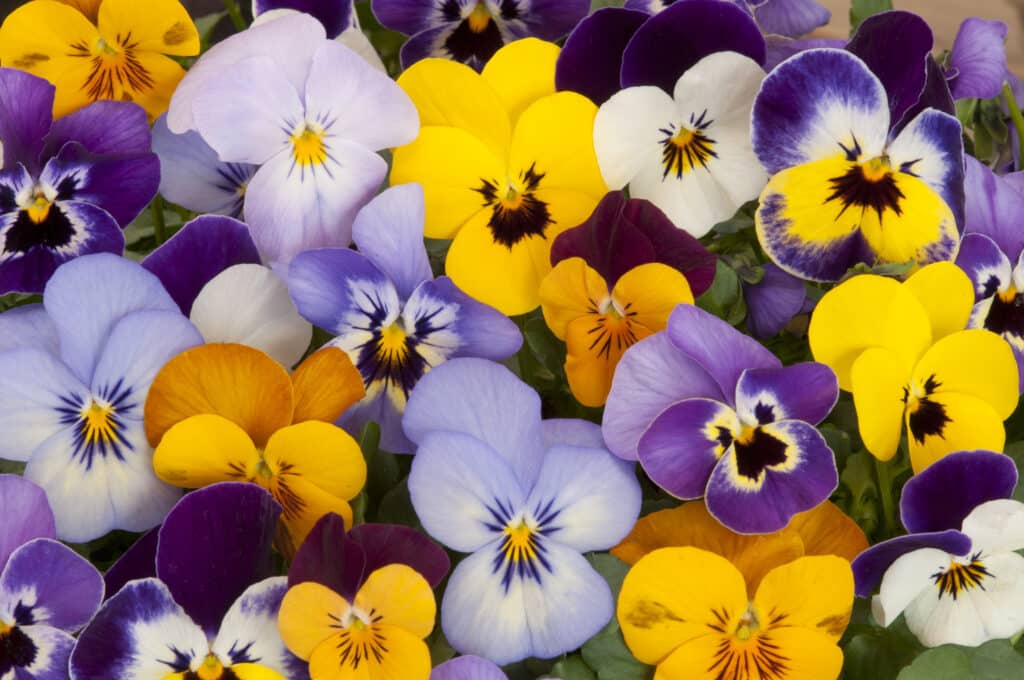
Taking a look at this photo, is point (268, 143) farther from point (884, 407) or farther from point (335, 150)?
point (884, 407)

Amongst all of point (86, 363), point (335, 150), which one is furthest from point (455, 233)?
point (86, 363)

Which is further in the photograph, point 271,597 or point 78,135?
point 78,135

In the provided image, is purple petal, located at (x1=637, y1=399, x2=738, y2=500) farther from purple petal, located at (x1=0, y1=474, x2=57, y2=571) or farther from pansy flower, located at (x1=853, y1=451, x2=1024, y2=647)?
purple petal, located at (x1=0, y1=474, x2=57, y2=571)

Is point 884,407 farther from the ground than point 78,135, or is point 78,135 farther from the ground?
point 78,135

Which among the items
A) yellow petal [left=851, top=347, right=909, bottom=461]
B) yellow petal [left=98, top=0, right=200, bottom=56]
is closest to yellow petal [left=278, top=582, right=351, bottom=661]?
yellow petal [left=851, top=347, right=909, bottom=461]

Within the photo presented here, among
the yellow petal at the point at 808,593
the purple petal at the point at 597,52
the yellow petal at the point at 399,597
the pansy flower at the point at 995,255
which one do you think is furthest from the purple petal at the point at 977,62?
the yellow petal at the point at 399,597

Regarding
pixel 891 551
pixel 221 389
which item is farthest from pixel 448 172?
pixel 891 551

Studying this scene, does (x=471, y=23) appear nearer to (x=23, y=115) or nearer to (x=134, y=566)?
(x=23, y=115)
